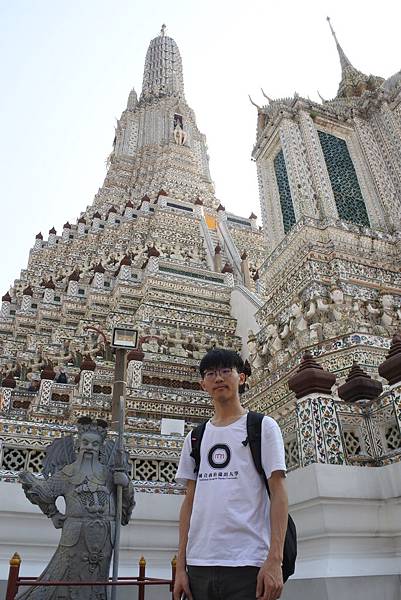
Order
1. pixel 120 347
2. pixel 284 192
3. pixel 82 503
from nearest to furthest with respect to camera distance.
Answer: pixel 82 503, pixel 120 347, pixel 284 192

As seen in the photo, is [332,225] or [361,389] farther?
[332,225]

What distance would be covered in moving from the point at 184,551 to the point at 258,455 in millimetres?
462

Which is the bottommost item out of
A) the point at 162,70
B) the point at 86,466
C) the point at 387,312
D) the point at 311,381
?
the point at 86,466

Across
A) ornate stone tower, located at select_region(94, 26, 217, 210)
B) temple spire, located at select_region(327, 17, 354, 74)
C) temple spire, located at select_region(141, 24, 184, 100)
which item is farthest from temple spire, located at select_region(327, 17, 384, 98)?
temple spire, located at select_region(141, 24, 184, 100)

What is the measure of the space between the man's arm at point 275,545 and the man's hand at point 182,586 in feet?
0.99

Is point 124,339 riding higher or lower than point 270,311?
lower

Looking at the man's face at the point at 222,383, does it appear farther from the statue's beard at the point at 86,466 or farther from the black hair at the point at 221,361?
the statue's beard at the point at 86,466

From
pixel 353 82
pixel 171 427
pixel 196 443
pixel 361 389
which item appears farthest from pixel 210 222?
pixel 196 443

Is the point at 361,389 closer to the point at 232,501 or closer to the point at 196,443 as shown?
the point at 196,443

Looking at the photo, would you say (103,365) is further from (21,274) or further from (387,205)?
(21,274)

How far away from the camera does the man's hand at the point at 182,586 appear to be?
1765mm

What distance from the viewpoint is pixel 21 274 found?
22906mm

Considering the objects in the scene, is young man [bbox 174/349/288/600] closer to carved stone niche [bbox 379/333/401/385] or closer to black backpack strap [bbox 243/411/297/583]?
black backpack strap [bbox 243/411/297/583]

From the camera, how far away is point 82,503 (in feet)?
9.78
